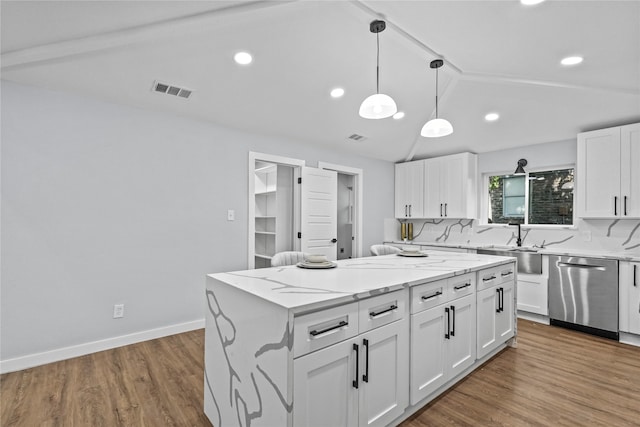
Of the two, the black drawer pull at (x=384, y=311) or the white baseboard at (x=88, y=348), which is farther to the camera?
the white baseboard at (x=88, y=348)

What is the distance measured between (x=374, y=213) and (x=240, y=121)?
289 centimetres

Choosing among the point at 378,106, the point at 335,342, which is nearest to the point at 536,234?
the point at 378,106

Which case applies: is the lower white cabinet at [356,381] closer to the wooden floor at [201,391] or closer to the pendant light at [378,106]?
the wooden floor at [201,391]

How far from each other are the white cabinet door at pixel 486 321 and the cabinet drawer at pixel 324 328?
1491 mm

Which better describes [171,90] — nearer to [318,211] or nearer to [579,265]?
[318,211]

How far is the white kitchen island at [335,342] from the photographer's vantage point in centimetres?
133

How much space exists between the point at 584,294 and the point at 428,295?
110 inches

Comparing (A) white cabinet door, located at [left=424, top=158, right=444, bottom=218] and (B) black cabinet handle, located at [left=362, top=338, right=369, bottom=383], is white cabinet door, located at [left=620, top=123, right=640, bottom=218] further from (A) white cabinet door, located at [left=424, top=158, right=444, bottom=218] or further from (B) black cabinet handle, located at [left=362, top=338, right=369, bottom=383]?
(B) black cabinet handle, located at [left=362, top=338, right=369, bottom=383]

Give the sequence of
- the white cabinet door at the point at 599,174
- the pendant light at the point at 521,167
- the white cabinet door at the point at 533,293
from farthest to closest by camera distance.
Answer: the pendant light at the point at 521,167
the white cabinet door at the point at 533,293
the white cabinet door at the point at 599,174

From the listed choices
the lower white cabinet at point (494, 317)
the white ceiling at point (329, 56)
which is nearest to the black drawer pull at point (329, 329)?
the lower white cabinet at point (494, 317)

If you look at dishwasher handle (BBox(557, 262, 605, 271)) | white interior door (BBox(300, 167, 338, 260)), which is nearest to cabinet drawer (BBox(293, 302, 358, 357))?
white interior door (BBox(300, 167, 338, 260))

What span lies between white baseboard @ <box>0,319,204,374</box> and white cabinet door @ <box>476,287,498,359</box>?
2884 millimetres

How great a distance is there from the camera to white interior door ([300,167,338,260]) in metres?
4.43

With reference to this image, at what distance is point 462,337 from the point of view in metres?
2.31
